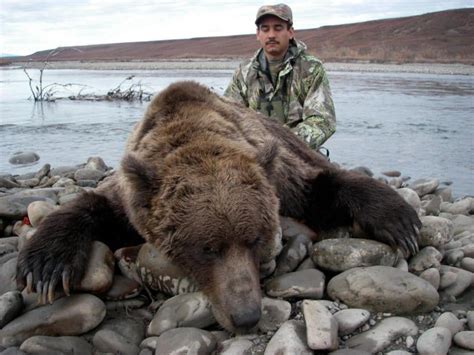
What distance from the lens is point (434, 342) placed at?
92.7 inches

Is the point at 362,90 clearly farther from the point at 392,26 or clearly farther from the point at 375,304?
the point at 392,26

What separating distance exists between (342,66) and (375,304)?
33666 mm

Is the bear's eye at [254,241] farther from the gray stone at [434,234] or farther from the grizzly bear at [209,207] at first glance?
the gray stone at [434,234]

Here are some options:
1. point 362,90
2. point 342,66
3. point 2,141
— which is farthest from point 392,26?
point 2,141

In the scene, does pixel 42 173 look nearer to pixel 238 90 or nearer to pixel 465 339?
pixel 238 90

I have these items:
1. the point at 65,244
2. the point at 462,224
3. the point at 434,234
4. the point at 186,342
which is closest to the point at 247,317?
the point at 186,342

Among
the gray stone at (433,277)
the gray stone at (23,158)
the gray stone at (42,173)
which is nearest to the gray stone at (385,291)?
the gray stone at (433,277)

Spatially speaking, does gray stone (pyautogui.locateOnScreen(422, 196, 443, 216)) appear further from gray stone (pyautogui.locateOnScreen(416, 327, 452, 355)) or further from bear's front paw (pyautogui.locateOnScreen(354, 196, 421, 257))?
gray stone (pyautogui.locateOnScreen(416, 327, 452, 355))

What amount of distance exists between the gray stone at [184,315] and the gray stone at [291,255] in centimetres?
55

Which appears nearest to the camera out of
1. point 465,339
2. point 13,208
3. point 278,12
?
point 465,339

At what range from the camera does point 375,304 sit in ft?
8.75

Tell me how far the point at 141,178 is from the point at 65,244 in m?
0.62

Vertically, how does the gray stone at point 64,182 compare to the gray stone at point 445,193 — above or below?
above

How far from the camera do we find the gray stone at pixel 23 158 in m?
8.34
